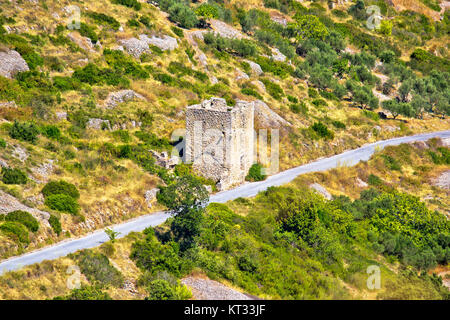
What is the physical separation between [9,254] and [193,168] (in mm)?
18512

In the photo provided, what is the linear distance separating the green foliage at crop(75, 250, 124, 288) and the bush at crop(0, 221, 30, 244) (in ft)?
10.2

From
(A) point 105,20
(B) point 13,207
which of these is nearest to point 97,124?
(B) point 13,207

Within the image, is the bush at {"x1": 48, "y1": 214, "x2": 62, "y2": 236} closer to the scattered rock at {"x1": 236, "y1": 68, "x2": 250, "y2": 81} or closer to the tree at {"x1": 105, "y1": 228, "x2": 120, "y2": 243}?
the tree at {"x1": 105, "y1": 228, "x2": 120, "y2": 243}

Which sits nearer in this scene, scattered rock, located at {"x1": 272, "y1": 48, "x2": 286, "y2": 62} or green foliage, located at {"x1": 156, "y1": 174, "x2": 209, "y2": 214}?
green foliage, located at {"x1": 156, "y1": 174, "x2": 209, "y2": 214}

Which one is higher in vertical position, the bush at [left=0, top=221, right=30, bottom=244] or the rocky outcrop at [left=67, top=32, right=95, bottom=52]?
the rocky outcrop at [left=67, top=32, right=95, bottom=52]

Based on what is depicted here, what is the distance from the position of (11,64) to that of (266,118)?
2459 centimetres

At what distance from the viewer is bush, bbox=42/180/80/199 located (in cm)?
3412

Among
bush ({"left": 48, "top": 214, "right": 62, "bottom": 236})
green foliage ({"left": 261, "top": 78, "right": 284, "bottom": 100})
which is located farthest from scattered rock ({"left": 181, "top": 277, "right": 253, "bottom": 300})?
green foliage ({"left": 261, "top": 78, "right": 284, "bottom": 100})

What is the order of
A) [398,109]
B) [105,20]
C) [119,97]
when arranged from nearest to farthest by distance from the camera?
[119,97]
[105,20]
[398,109]

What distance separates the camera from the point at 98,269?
90.0 ft

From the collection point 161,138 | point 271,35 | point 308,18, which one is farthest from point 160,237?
point 308,18

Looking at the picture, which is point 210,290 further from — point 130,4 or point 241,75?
point 130,4

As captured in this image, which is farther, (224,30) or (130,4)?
(224,30)

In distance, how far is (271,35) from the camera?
81.8 meters
